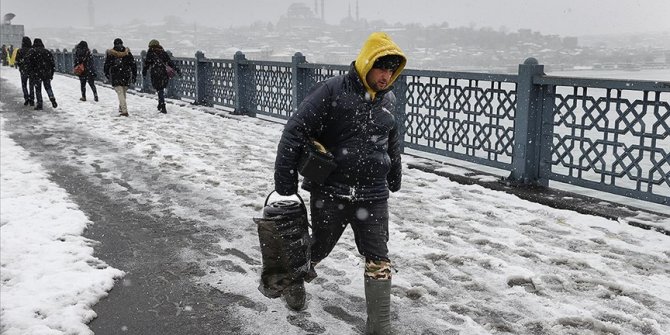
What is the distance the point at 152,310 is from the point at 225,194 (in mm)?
3025

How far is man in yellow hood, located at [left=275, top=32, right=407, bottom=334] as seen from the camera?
10.2 feet

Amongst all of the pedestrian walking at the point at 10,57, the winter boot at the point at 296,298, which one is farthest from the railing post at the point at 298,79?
the pedestrian walking at the point at 10,57

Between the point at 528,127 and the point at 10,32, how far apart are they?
286 ft

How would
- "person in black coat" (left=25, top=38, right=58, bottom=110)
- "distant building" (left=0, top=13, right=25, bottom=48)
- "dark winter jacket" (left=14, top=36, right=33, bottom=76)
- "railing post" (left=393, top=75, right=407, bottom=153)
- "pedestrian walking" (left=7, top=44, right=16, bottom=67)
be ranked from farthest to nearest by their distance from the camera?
"distant building" (left=0, top=13, right=25, bottom=48), "pedestrian walking" (left=7, top=44, right=16, bottom=67), "dark winter jacket" (left=14, top=36, right=33, bottom=76), "person in black coat" (left=25, top=38, right=58, bottom=110), "railing post" (left=393, top=75, right=407, bottom=153)

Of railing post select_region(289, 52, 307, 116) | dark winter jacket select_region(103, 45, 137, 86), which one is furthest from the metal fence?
dark winter jacket select_region(103, 45, 137, 86)

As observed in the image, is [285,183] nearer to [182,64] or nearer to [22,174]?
[22,174]

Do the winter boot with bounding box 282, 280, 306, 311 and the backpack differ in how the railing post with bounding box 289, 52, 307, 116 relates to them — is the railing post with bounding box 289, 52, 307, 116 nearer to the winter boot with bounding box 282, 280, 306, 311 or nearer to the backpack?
the backpack

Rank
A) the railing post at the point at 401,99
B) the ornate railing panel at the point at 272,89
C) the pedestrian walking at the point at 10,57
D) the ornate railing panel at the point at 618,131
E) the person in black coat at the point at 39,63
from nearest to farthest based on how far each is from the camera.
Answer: the ornate railing panel at the point at 618,131
the railing post at the point at 401,99
the ornate railing panel at the point at 272,89
the person in black coat at the point at 39,63
the pedestrian walking at the point at 10,57

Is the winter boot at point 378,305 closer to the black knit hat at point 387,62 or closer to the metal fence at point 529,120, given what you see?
the black knit hat at point 387,62

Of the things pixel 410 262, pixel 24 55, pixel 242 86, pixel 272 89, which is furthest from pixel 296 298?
pixel 24 55

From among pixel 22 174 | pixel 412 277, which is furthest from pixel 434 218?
pixel 22 174

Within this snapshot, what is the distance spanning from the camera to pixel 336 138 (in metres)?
3.22

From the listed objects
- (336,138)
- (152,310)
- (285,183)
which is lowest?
(152,310)

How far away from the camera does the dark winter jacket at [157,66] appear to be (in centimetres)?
1427
